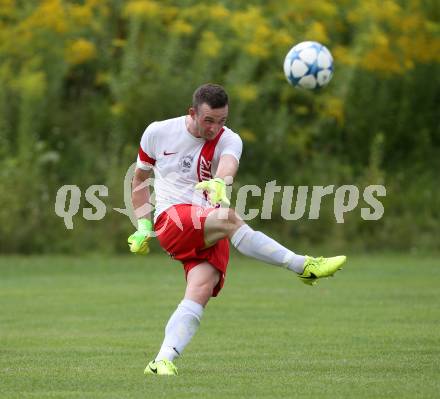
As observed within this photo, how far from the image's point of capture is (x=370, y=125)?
23.2m

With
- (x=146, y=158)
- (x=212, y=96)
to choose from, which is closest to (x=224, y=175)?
(x=212, y=96)

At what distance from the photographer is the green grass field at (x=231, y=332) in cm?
679

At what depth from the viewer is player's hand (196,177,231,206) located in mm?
6750

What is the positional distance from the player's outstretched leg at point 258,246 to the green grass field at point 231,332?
2.29 ft

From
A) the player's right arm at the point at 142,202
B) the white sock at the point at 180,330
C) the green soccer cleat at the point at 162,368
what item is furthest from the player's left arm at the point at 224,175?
the green soccer cleat at the point at 162,368

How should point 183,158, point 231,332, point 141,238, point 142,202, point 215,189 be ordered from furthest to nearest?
point 231,332 < point 142,202 < point 141,238 < point 183,158 < point 215,189

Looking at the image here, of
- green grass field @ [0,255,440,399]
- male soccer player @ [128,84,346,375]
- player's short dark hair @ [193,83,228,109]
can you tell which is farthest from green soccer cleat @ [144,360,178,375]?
player's short dark hair @ [193,83,228,109]

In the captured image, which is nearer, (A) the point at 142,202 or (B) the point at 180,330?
(B) the point at 180,330

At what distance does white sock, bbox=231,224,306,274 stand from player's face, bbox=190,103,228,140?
651 millimetres

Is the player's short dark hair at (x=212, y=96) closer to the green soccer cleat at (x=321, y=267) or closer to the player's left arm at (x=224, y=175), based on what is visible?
the player's left arm at (x=224, y=175)

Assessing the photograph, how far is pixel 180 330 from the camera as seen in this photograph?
7199 millimetres

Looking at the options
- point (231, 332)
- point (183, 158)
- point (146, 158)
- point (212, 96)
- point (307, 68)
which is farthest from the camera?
point (307, 68)

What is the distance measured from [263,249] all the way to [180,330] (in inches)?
29.8

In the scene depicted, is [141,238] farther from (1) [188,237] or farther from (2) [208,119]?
(2) [208,119]
